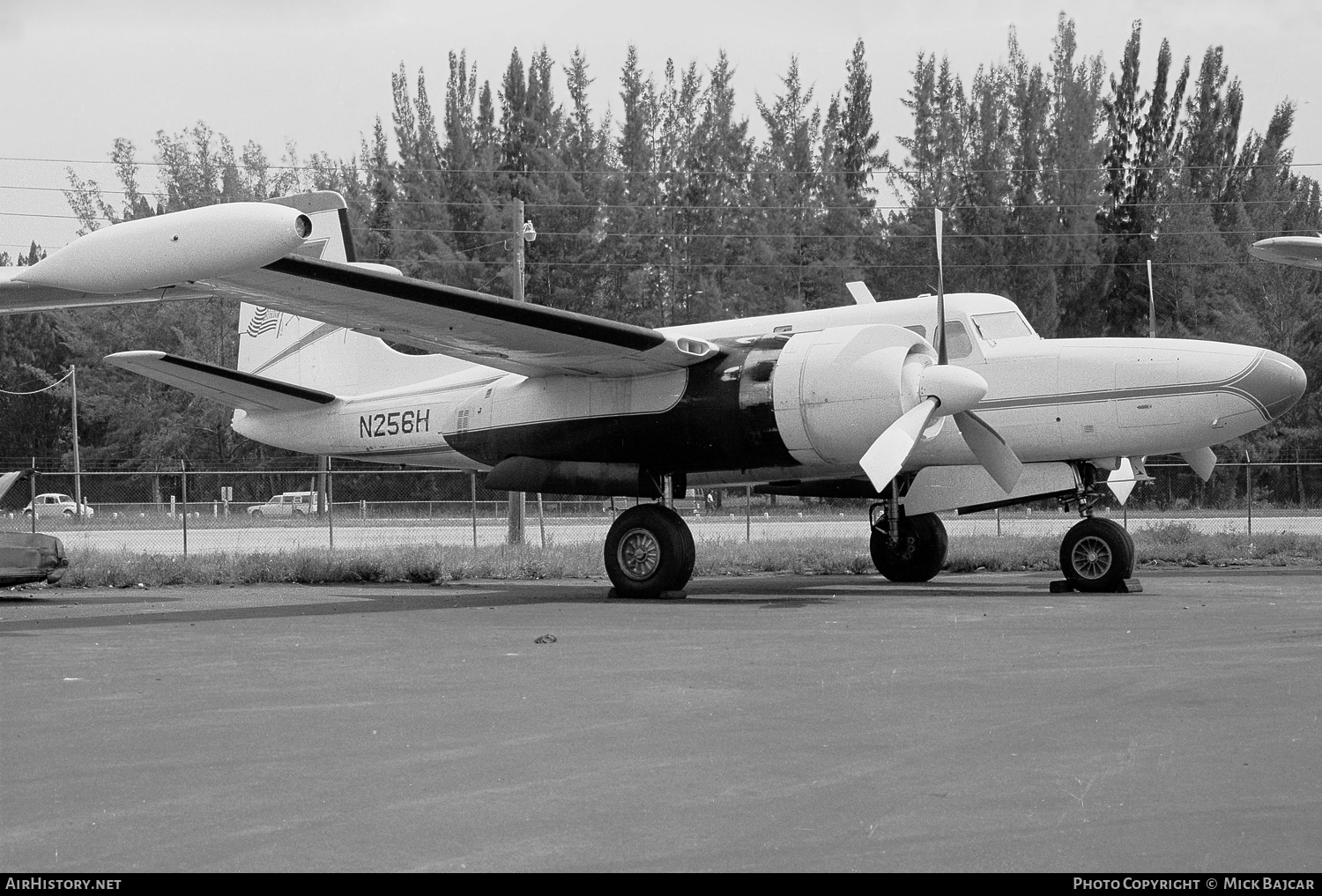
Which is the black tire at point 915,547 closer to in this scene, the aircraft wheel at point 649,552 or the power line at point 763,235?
the aircraft wheel at point 649,552

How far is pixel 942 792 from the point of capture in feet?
17.1

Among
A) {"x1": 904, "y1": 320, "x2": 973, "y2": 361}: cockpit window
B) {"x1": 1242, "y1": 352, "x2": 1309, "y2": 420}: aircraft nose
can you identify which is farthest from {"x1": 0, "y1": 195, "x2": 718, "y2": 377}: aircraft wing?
{"x1": 1242, "y1": 352, "x2": 1309, "y2": 420}: aircraft nose

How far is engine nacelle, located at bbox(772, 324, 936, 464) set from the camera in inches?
544

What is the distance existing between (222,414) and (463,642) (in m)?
46.5

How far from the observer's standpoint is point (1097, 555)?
15.1 metres

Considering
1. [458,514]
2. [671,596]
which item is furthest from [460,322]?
[458,514]

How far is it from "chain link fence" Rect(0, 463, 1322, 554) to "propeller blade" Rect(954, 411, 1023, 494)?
10.4 meters

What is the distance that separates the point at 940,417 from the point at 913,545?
159 inches

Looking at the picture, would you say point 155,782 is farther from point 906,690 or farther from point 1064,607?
point 1064,607

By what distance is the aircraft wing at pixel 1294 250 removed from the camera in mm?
15930

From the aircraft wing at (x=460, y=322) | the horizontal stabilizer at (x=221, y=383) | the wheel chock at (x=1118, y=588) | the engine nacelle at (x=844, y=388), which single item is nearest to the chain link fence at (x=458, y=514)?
the horizontal stabilizer at (x=221, y=383)

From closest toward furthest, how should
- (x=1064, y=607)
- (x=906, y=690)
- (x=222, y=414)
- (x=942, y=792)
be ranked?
(x=942, y=792) < (x=906, y=690) < (x=1064, y=607) < (x=222, y=414)

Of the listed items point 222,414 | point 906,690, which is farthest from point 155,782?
point 222,414

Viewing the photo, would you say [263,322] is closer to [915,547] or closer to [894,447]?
[915,547]
